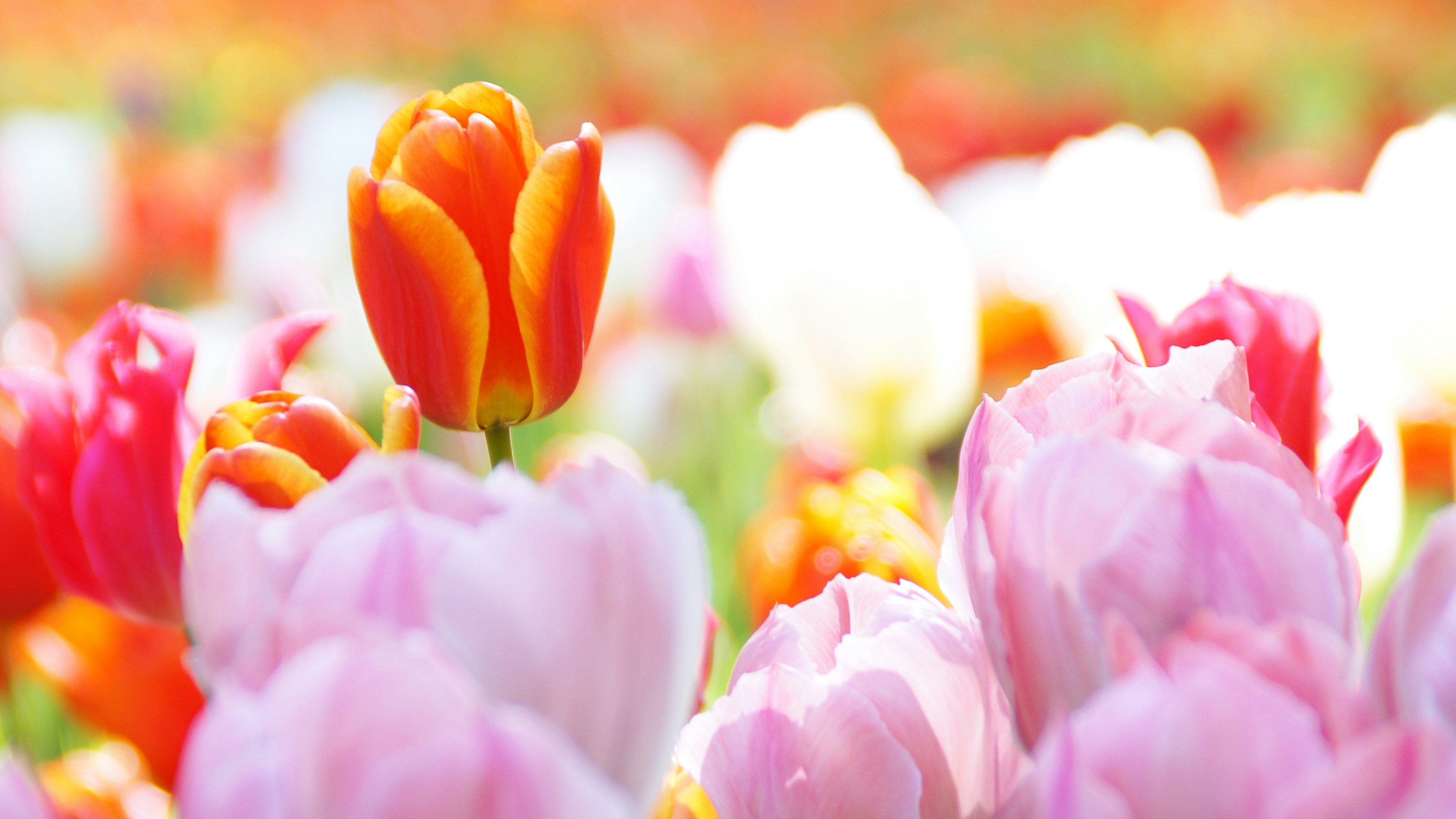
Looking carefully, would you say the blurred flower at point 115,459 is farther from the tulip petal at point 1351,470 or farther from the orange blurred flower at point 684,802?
the tulip petal at point 1351,470

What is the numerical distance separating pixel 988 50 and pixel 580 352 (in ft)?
11.7

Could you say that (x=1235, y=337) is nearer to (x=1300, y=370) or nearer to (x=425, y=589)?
(x=1300, y=370)

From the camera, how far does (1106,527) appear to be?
0.21 m

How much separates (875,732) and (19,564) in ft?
1.22

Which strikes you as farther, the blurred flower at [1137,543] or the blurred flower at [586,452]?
the blurred flower at [586,452]

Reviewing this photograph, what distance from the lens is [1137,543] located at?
202 millimetres

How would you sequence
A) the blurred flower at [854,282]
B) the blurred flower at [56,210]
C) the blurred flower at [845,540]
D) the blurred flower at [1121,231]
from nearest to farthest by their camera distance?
the blurred flower at [845,540] < the blurred flower at [1121,231] < the blurred flower at [854,282] < the blurred flower at [56,210]

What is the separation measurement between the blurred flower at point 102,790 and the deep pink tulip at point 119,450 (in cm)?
5

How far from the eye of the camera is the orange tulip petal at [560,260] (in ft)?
0.99

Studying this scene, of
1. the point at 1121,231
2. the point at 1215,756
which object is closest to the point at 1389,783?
the point at 1215,756

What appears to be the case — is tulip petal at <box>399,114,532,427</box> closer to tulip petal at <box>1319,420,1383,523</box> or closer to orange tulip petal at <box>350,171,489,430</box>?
orange tulip petal at <box>350,171,489,430</box>

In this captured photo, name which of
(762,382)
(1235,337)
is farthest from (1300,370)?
(762,382)

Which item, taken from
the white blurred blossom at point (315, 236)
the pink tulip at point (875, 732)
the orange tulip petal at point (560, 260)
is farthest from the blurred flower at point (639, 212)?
the pink tulip at point (875, 732)

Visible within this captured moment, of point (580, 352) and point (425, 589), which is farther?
point (580, 352)
